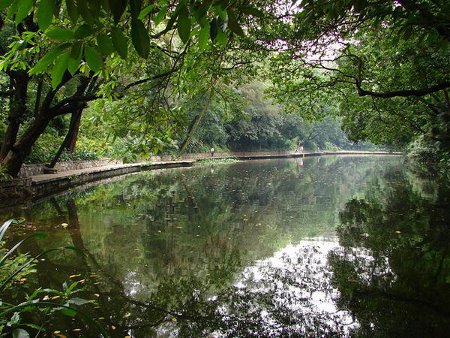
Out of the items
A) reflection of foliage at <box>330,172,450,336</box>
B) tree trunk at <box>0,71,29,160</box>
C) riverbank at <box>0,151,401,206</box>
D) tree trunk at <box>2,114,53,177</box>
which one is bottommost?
riverbank at <box>0,151,401,206</box>

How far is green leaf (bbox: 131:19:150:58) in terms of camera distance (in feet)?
3.70

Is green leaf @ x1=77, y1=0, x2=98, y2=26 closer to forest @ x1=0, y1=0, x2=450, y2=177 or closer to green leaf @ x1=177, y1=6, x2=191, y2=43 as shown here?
forest @ x1=0, y1=0, x2=450, y2=177

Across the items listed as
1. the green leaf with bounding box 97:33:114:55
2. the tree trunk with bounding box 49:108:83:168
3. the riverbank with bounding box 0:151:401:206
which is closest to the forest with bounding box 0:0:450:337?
the green leaf with bounding box 97:33:114:55

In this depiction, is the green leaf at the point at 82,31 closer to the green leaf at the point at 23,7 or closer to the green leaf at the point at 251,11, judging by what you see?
the green leaf at the point at 23,7

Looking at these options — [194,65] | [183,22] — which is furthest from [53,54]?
[194,65]

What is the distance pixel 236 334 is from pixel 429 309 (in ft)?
7.09

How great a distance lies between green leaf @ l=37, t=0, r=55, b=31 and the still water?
303 centimetres

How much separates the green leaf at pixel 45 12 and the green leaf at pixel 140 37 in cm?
26

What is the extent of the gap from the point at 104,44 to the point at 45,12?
0.19 meters

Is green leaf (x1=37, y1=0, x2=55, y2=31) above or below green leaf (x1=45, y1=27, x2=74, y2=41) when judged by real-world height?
above

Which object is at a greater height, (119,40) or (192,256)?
(119,40)

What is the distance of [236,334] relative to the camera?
3.40 metres

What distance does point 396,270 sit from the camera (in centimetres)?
511

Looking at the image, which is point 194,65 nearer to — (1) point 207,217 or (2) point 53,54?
(2) point 53,54
